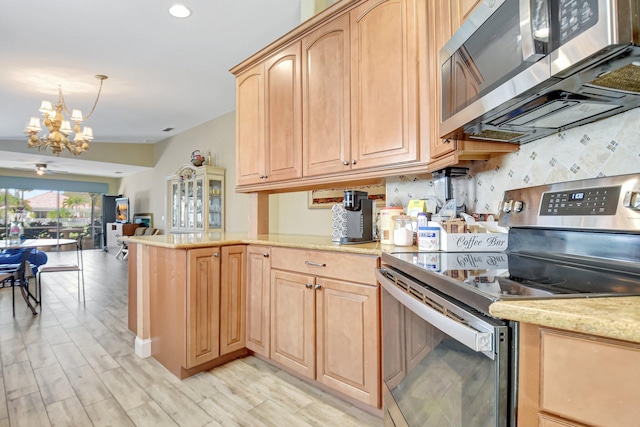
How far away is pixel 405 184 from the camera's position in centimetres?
209

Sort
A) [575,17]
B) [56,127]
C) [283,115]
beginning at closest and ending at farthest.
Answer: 1. [575,17]
2. [283,115]
3. [56,127]

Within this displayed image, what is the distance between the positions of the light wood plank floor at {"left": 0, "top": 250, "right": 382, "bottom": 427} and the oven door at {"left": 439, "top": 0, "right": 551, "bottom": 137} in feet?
5.12

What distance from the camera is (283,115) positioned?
2.33m

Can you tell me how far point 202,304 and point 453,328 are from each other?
5.70 ft

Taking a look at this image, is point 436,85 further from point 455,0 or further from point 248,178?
point 248,178

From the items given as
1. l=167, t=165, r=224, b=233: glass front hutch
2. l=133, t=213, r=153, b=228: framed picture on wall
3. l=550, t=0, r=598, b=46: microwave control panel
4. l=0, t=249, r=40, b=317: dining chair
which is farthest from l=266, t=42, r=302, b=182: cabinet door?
l=133, t=213, r=153, b=228: framed picture on wall

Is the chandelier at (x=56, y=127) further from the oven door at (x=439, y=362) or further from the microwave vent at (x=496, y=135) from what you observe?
the oven door at (x=439, y=362)

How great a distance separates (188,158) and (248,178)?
4.22 metres

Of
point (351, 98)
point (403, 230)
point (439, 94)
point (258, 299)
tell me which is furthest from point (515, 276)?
point (258, 299)

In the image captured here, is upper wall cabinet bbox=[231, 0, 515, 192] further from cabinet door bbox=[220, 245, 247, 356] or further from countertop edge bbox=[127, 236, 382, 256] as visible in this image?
cabinet door bbox=[220, 245, 247, 356]

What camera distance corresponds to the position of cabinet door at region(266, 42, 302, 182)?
2.23 metres

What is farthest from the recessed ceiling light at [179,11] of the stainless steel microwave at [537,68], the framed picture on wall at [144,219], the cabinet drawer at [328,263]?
the framed picture on wall at [144,219]

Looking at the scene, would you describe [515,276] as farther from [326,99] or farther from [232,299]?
[232,299]

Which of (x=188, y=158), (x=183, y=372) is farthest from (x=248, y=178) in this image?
(x=188, y=158)
